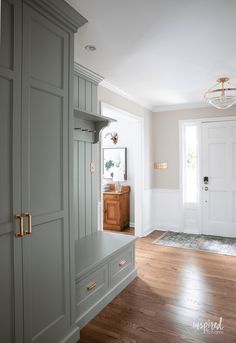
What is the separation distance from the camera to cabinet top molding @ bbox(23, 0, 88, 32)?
5.76 ft

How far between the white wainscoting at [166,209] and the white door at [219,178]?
517 millimetres

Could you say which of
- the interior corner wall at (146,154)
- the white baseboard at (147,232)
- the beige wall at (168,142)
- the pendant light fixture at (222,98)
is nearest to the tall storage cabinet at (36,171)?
the pendant light fixture at (222,98)

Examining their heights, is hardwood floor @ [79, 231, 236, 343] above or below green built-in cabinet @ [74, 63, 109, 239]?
below

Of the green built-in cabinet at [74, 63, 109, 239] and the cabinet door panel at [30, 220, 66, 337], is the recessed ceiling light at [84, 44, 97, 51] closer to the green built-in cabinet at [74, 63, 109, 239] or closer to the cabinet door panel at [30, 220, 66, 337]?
the green built-in cabinet at [74, 63, 109, 239]

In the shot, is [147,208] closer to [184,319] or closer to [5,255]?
[184,319]

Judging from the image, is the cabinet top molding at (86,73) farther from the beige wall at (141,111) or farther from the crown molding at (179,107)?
the crown molding at (179,107)

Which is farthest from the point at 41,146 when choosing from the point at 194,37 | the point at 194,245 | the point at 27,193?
the point at 194,245

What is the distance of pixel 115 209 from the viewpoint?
563 cm

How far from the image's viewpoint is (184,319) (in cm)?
240

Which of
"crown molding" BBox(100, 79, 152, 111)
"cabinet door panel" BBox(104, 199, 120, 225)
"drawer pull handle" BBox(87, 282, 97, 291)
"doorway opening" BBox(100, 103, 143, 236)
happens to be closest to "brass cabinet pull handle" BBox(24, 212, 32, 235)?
"drawer pull handle" BBox(87, 282, 97, 291)

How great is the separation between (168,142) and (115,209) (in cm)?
181

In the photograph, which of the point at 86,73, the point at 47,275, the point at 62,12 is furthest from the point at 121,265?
the point at 62,12

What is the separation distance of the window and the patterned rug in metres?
0.75


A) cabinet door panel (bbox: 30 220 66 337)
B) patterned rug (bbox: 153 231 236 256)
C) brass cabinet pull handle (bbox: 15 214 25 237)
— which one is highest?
brass cabinet pull handle (bbox: 15 214 25 237)
